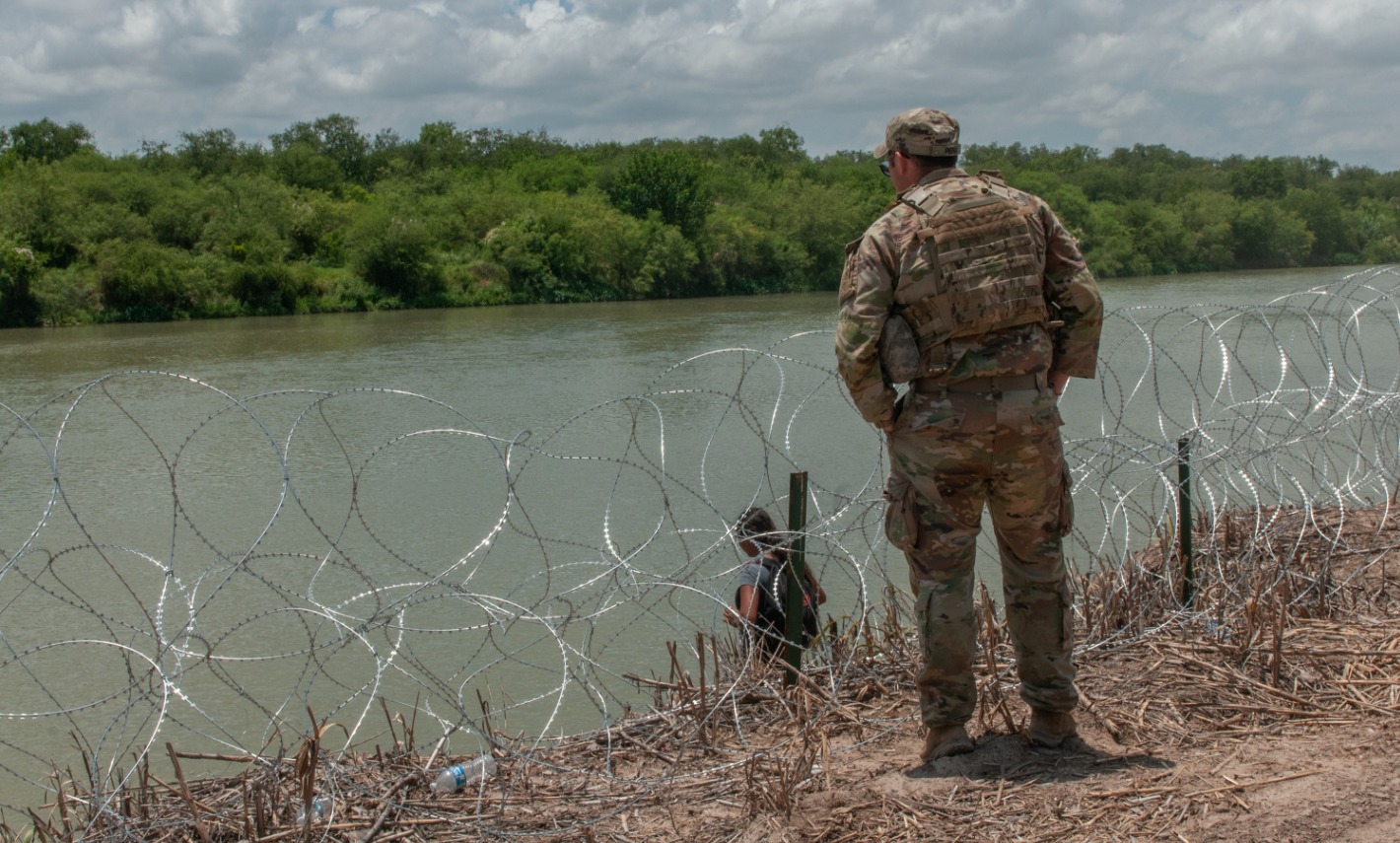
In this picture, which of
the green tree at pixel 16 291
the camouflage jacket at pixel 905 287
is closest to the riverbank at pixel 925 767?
the camouflage jacket at pixel 905 287

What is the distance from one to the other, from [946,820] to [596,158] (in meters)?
86.1

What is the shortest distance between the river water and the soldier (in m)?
0.66

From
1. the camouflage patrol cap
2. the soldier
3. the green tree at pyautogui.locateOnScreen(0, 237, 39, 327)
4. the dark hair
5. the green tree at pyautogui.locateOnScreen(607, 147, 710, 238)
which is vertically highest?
the green tree at pyautogui.locateOnScreen(607, 147, 710, 238)

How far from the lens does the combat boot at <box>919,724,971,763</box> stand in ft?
11.2

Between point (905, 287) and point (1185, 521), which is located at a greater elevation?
point (905, 287)

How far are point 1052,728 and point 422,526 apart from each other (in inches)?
263

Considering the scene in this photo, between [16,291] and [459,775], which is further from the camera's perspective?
[16,291]

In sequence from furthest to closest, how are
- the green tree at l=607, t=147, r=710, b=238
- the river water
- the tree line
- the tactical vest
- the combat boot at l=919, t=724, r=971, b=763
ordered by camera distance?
the green tree at l=607, t=147, r=710, b=238, the tree line, the river water, the combat boot at l=919, t=724, r=971, b=763, the tactical vest

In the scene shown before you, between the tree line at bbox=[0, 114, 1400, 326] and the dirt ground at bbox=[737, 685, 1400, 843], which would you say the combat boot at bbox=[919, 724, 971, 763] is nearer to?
the dirt ground at bbox=[737, 685, 1400, 843]

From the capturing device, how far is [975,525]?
337cm

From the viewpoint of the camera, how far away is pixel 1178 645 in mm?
4125

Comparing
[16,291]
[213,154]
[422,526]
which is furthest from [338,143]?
[422,526]

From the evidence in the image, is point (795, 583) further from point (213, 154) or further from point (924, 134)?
point (213, 154)

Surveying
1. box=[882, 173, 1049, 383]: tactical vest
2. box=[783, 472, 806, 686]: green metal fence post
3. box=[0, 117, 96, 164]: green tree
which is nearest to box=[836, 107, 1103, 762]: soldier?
box=[882, 173, 1049, 383]: tactical vest
